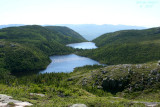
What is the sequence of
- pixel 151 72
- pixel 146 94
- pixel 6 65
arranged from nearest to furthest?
pixel 146 94 → pixel 151 72 → pixel 6 65

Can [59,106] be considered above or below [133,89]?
above

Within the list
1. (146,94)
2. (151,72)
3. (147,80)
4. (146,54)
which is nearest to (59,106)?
(146,94)

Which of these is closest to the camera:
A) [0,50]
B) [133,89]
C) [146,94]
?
[146,94]

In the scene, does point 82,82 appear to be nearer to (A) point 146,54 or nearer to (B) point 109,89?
(B) point 109,89

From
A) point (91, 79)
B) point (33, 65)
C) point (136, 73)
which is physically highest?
point (136, 73)

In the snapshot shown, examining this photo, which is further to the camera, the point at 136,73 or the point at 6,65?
the point at 6,65

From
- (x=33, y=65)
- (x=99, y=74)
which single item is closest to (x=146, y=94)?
(x=99, y=74)

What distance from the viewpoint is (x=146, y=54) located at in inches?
7259

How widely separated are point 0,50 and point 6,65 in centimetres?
3532

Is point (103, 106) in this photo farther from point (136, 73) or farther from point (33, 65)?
point (33, 65)

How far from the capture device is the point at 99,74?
76.8 meters

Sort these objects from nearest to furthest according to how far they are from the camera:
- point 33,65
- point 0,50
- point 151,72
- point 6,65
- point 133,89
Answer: point 133,89 < point 151,72 < point 6,65 < point 33,65 < point 0,50

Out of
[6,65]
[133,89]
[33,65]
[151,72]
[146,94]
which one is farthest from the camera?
[33,65]

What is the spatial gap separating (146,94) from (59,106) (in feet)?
126
